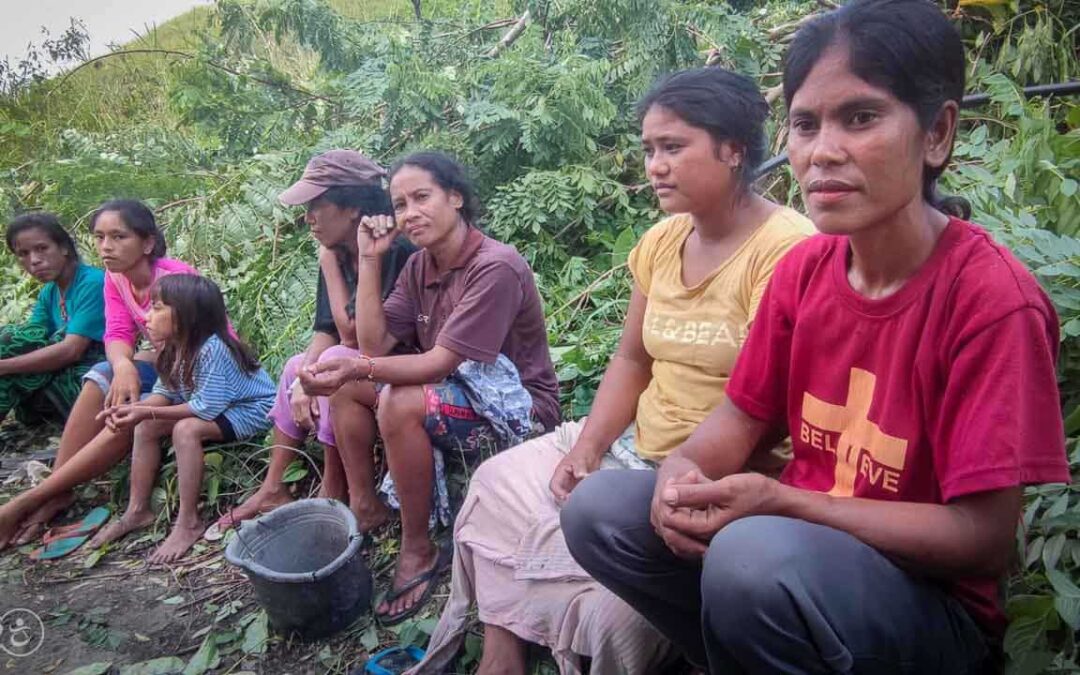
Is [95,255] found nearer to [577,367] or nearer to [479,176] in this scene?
[479,176]

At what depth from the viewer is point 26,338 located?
396cm

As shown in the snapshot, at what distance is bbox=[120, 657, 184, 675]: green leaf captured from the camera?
2385mm

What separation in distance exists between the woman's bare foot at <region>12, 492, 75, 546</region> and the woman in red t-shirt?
303cm

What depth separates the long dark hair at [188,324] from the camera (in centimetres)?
318

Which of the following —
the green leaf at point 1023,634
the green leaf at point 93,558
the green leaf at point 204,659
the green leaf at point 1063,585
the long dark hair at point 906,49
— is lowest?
the green leaf at point 204,659

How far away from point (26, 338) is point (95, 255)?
0.94 m

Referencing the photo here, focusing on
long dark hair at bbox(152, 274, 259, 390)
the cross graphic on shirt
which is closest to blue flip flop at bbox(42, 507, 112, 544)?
long dark hair at bbox(152, 274, 259, 390)

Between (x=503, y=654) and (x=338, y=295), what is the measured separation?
1505mm

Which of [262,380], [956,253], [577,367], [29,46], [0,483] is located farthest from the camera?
[29,46]

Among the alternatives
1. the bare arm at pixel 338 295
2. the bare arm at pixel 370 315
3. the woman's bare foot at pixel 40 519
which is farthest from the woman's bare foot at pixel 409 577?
the woman's bare foot at pixel 40 519

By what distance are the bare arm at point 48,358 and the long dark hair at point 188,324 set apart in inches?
33.2

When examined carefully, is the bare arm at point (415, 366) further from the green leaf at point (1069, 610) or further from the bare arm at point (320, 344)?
the green leaf at point (1069, 610)

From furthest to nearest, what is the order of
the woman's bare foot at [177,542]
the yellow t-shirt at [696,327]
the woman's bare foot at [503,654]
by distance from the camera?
the woman's bare foot at [177,542]
the woman's bare foot at [503,654]
the yellow t-shirt at [696,327]

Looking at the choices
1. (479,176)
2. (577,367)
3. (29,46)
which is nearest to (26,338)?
(479,176)
